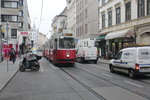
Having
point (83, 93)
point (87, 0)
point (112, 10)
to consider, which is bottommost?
point (83, 93)

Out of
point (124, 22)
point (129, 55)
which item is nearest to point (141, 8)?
point (124, 22)

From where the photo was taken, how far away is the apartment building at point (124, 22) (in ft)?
83.0

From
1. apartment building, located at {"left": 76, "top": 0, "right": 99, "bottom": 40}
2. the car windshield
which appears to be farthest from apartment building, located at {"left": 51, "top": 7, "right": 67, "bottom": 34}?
the car windshield

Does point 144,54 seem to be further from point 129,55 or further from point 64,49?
point 64,49

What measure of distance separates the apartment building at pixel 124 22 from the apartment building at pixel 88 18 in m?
11.1

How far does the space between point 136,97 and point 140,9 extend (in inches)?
794

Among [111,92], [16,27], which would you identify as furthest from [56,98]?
[16,27]

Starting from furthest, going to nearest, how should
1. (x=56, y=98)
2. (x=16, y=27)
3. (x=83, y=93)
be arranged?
1. (x=16, y=27)
2. (x=83, y=93)
3. (x=56, y=98)

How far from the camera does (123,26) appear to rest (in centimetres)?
3016

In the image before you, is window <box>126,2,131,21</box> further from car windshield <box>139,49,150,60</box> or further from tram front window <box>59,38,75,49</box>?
car windshield <box>139,49,150,60</box>

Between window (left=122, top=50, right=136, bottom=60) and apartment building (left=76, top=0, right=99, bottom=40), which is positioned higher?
apartment building (left=76, top=0, right=99, bottom=40)

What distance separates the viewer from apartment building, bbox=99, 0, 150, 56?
83.0 ft

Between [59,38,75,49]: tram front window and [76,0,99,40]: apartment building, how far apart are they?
2883 cm

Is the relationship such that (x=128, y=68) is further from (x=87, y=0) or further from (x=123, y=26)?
(x=87, y=0)
